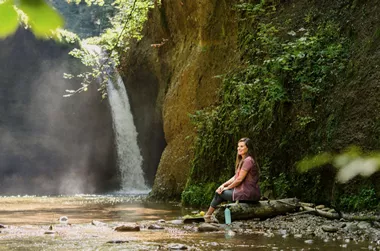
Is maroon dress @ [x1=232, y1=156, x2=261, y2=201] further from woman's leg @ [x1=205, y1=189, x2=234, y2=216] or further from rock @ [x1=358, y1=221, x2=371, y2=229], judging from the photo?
rock @ [x1=358, y1=221, x2=371, y2=229]

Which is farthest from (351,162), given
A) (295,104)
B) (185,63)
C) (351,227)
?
(185,63)

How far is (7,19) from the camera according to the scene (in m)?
0.88

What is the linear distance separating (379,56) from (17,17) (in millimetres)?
7594

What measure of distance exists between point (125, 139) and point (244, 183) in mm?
19239

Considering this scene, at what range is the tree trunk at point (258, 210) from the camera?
731 cm

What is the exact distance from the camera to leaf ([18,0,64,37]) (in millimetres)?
827

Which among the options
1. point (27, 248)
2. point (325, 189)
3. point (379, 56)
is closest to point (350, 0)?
point (379, 56)

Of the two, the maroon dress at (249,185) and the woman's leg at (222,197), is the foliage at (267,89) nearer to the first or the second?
the maroon dress at (249,185)

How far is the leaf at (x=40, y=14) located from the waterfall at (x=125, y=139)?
78.5 feet

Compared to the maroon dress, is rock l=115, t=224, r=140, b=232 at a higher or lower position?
lower

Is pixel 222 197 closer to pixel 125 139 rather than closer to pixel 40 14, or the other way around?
pixel 40 14

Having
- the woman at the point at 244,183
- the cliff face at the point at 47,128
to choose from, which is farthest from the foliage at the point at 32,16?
the cliff face at the point at 47,128

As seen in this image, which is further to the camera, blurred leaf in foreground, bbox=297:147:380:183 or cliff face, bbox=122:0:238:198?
cliff face, bbox=122:0:238:198

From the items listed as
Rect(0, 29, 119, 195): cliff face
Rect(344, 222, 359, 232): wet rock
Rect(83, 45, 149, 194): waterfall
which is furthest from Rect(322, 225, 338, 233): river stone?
Rect(0, 29, 119, 195): cliff face
